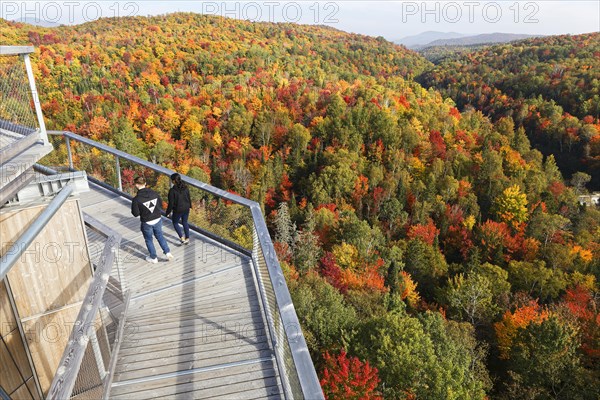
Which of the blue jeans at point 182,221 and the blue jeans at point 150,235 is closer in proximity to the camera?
the blue jeans at point 150,235

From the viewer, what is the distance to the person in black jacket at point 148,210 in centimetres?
601

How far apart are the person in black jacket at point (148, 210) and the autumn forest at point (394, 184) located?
16313 millimetres

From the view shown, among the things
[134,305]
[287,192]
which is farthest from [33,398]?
[287,192]

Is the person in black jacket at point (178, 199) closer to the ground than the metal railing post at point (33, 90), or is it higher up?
closer to the ground

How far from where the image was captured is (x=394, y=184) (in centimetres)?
5838

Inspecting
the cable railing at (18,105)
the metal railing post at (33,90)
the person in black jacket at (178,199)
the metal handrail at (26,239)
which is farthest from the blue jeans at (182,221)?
the metal railing post at (33,90)

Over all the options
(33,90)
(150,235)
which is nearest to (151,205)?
(150,235)

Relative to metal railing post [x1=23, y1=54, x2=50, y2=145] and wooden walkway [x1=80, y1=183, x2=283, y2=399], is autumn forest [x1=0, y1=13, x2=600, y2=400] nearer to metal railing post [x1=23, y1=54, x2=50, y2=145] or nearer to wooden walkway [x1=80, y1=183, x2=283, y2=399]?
wooden walkway [x1=80, y1=183, x2=283, y2=399]

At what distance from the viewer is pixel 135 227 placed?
24.7ft

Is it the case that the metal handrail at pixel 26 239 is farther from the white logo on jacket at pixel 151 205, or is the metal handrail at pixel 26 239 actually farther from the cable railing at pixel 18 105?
the white logo on jacket at pixel 151 205

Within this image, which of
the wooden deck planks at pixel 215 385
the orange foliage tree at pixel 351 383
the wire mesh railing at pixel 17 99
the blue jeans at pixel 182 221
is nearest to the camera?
the wooden deck planks at pixel 215 385

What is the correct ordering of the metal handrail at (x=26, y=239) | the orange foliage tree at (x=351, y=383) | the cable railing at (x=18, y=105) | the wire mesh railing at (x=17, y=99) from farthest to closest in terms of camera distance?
1. the orange foliage tree at (x=351, y=383)
2. the wire mesh railing at (x=17, y=99)
3. the cable railing at (x=18, y=105)
4. the metal handrail at (x=26, y=239)

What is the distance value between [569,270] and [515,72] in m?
95.0

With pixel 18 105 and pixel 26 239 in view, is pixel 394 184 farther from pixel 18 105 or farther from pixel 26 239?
pixel 26 239
